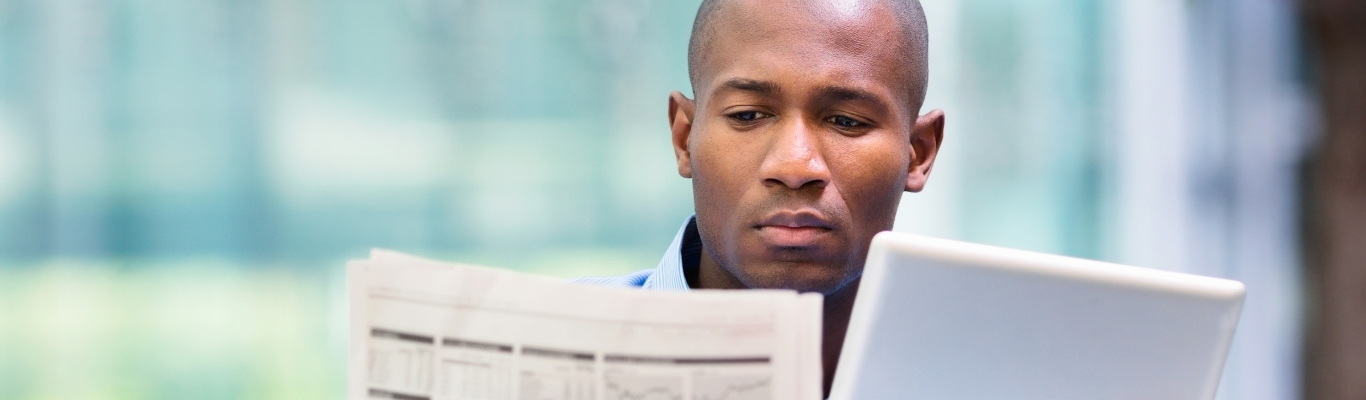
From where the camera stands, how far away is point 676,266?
134cm

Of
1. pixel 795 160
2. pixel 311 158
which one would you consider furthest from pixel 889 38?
pixel 311 158

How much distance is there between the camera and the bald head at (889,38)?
1210 mm

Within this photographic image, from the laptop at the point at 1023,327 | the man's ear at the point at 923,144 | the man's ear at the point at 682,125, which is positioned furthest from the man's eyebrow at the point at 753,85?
the laptop at the point at 1023,327

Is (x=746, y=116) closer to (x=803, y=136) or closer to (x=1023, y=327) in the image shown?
(x=803, y=136)

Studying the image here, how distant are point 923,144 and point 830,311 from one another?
0.25 meters

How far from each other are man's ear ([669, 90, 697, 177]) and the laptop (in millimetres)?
578

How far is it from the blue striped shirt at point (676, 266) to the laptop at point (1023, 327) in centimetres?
56

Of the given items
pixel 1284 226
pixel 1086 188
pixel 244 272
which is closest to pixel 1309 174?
pixel 1284 226

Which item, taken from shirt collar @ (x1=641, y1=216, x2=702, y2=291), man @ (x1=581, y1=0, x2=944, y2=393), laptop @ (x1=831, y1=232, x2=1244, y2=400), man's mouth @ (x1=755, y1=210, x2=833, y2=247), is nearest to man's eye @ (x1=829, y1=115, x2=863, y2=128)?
man @ (x1=581, y1=0, x2=944, y2=393)

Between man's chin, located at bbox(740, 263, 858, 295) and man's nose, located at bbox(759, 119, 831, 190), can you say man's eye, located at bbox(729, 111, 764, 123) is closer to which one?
man's nose, located at bbox(759, 119, 831, 190)

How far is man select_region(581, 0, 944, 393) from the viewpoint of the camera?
44.3 inches

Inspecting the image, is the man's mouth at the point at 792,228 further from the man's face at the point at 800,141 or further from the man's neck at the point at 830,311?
the man's neck at the point at 830,311

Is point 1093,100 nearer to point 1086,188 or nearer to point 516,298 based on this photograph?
point 1086,188

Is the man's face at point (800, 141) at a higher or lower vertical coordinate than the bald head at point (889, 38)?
lower
